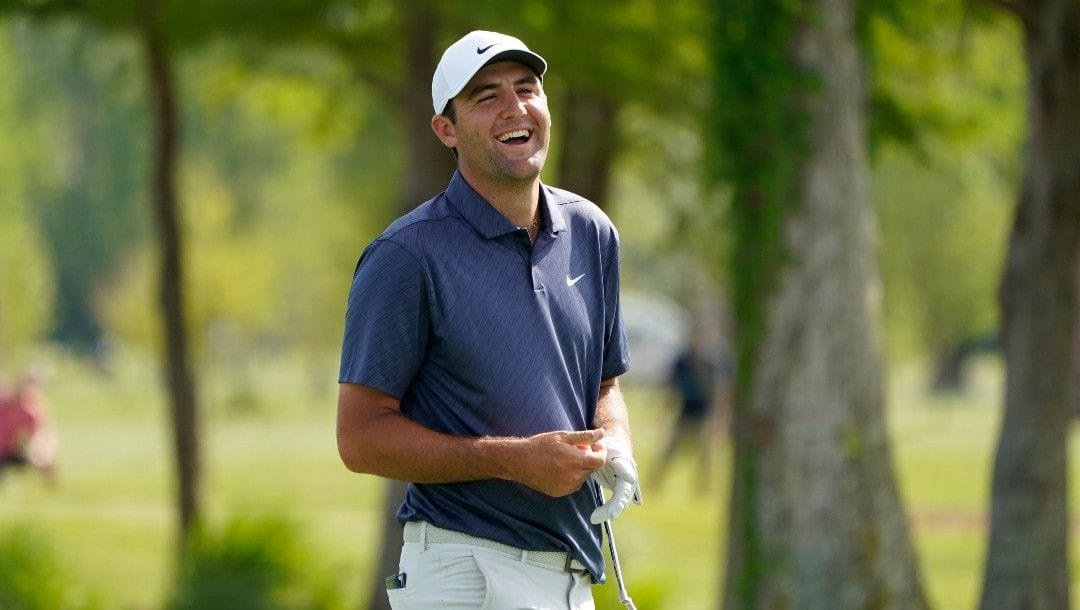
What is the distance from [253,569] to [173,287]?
4212 millimetres

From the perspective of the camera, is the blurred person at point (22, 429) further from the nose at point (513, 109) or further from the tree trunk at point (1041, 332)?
the nose at point (513, 109)

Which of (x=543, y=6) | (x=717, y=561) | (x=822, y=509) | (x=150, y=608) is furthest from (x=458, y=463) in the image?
(x=717, y=561)

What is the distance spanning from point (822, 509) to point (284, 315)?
181 feet

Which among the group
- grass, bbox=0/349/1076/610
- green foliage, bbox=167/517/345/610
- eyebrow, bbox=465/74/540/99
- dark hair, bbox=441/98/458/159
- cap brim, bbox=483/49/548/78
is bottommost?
grass, bbox=0/349/1076/610

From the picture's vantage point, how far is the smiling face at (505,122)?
3639mm

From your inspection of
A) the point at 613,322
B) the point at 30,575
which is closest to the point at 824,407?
the point at 30,575

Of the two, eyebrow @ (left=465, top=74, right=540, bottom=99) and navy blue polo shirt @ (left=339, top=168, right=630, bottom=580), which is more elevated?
eyebrow @ (left=465, top=74, right=540, bottom=99)

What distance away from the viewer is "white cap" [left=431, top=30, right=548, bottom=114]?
142 inches

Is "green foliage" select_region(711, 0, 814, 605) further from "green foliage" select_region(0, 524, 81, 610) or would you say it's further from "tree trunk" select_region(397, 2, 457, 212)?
"green foliage" select_region(0, 524, 81, 610)

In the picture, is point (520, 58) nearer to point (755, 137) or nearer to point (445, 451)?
point (445, 451)

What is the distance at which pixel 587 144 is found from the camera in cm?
1203

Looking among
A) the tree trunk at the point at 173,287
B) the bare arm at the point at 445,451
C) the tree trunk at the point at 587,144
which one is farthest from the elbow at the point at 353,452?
the tree trunk at the point at 173,287

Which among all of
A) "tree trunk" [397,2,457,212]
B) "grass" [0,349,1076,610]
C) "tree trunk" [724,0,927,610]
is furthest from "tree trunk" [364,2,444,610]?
"tree trunk" [724,0,927,610]

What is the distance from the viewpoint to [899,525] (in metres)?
8.05
